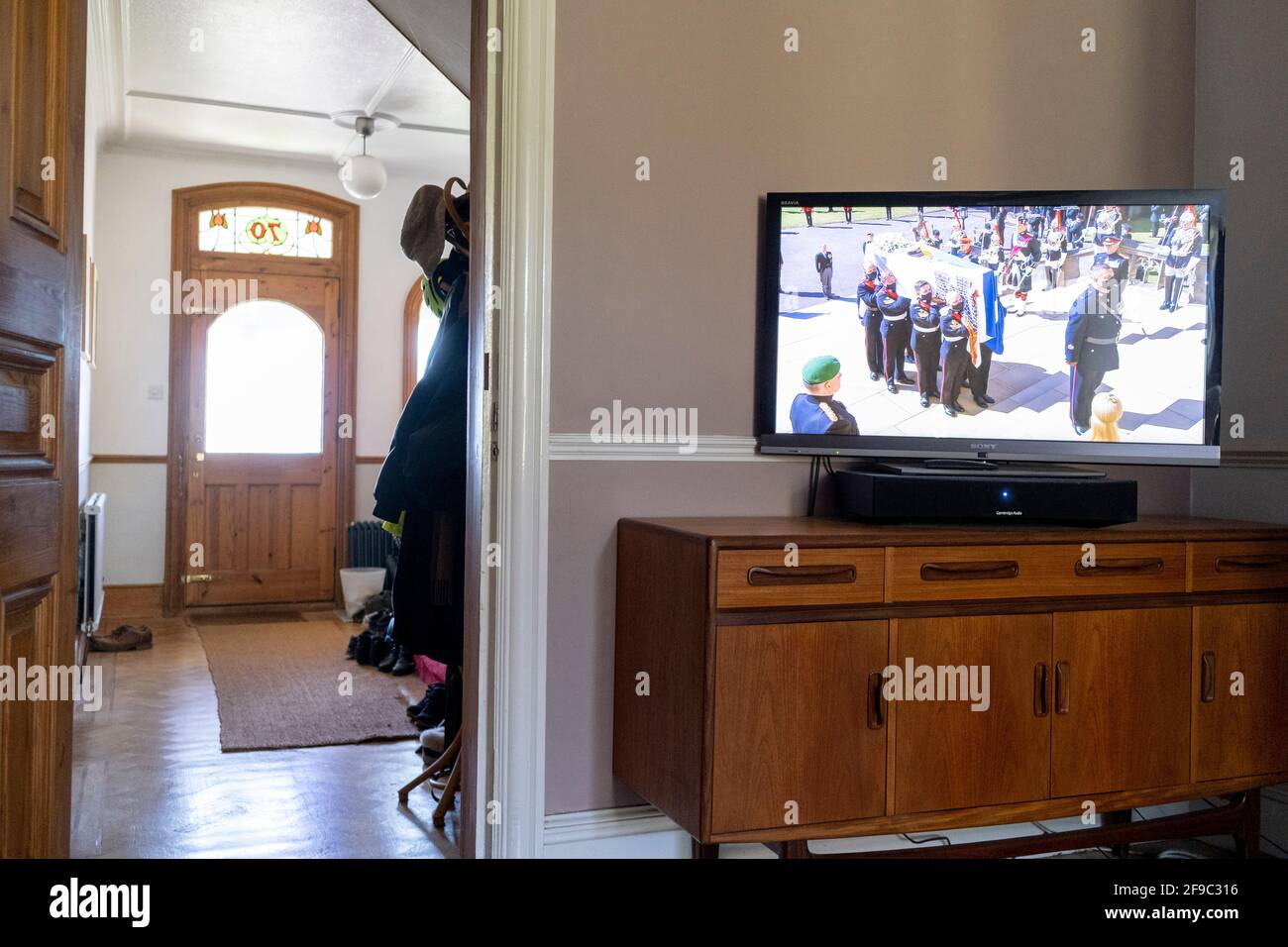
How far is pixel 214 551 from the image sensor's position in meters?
6.63

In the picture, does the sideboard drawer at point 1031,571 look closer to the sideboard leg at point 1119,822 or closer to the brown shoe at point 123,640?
the sideboard leg at point 1119,822

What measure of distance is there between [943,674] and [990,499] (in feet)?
1.46

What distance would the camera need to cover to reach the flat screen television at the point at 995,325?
2594 millimetres

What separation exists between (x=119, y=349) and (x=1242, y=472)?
586cm

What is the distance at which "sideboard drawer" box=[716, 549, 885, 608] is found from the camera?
83.0 inches

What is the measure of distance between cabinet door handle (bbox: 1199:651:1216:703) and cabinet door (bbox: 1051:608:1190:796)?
1.8 inches

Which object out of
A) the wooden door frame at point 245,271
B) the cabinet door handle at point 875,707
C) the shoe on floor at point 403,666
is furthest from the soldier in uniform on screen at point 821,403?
the wooden door frame at point 245,271

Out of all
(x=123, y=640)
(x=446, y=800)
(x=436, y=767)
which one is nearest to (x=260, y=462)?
(x=123, y=640)

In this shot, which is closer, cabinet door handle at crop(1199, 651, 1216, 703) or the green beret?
cabinet door handle at crop(1199, 651, 1216, 703)

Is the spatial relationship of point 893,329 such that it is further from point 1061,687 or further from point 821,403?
point 1061,687

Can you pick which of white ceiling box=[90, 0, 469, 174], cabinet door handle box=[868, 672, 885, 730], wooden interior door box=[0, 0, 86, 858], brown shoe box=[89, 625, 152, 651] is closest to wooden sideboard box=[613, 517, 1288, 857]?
cabinet door handle box=[868, 672, 885, 730]

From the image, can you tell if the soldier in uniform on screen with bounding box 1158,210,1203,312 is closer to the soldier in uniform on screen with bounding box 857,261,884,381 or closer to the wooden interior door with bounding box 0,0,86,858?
the soldier in uniform on screen with bounding box 857,261,884,381
